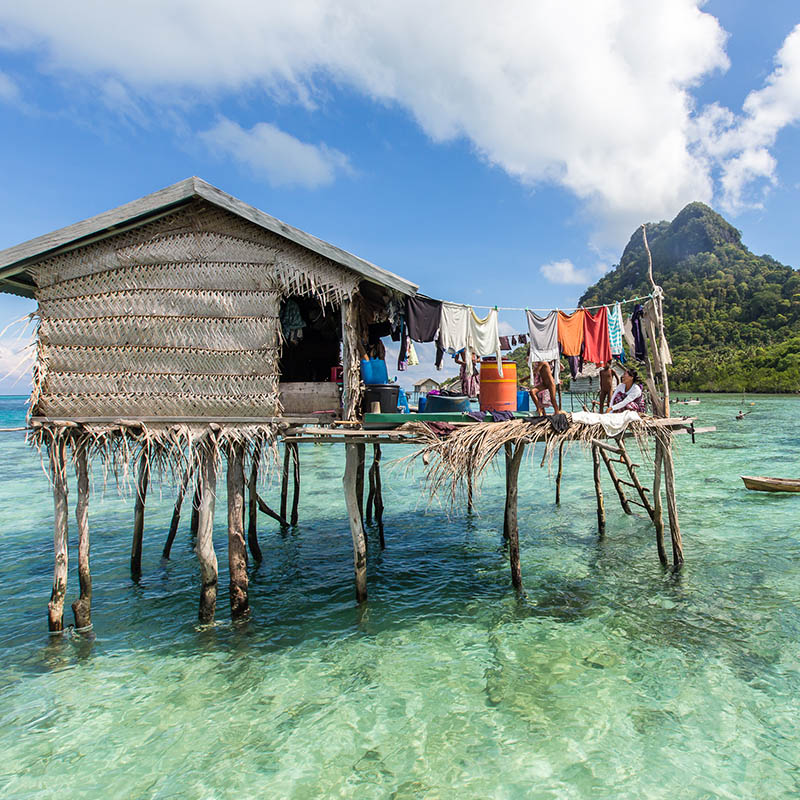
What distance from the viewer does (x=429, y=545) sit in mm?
12500

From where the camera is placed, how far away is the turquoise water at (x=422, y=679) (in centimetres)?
524

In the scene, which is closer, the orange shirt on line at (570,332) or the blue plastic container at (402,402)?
the blue plastic container at (402,402)

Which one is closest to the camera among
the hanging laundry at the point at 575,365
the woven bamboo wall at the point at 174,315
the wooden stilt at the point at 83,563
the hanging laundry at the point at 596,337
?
the woven bamboo wall at the point at 174,315

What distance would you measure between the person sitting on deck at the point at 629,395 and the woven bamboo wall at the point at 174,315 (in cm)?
492

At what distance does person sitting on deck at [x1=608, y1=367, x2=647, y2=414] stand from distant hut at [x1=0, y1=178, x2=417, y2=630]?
13.4 feet

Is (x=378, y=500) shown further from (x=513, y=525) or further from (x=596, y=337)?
(x=596, y=337)

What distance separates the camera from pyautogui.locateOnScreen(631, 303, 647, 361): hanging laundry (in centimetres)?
989

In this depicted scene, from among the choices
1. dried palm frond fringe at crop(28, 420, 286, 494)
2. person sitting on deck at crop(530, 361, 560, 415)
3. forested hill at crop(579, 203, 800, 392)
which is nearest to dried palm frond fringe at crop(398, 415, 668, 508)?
person sitting on deck at crop(530, 361, 560, 415)

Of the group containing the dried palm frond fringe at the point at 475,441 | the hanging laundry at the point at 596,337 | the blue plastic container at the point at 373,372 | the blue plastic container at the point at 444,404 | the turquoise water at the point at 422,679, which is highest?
the hanging laundry at the point at 596,337

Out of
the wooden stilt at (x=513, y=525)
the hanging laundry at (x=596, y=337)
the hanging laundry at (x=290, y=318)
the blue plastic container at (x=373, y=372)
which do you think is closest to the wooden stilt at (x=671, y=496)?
the hanging laundry at (x=596, y=337)

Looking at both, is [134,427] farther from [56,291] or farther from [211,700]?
[211,700]

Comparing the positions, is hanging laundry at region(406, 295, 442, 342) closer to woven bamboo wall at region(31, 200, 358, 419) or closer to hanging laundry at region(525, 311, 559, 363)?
woven bamboo wall at region(31, 200, 358, 419)

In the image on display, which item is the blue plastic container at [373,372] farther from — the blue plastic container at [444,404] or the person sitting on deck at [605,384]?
the person sitting on deck at [605,384]

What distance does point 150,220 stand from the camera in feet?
25.7
